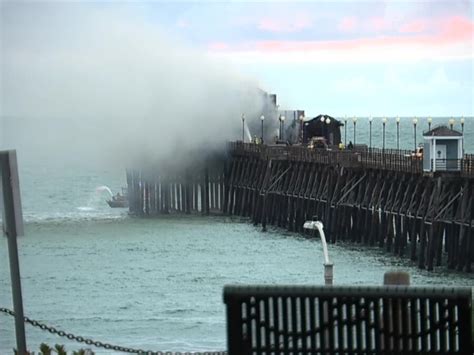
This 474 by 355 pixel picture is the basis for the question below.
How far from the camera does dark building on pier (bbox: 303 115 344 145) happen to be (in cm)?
8975

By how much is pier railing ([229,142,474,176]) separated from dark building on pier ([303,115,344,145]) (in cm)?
681

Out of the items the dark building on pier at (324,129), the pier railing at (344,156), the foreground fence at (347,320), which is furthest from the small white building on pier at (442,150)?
the foreground fence at (347,320)

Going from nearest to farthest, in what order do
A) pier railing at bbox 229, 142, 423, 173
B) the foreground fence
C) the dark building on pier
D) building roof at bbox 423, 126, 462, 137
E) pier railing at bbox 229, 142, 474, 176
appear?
the foreground fence
pier railing at bbox 229, 142, 474, 176
building roof at bbox 423, 126, 462, 137
pier railing at bbox 229, 142, 423, 173
the dark building on pier

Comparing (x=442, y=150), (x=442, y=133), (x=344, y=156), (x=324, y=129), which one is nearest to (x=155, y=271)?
(x=442, y=150)

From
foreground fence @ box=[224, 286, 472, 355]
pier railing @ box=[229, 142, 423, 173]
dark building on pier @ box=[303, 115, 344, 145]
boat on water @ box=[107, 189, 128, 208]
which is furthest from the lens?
boat on water @ box=[107, 189, 128, 208]

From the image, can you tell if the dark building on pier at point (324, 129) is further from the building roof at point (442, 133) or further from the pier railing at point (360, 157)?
the building roof at point (442, 133)

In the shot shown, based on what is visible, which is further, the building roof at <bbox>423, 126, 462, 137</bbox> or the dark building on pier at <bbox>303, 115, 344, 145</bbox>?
the dark building on pier at <bbox>303, 115, 344, 145</bbox>

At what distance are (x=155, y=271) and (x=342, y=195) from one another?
11601 mm

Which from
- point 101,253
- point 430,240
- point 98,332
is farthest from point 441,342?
point 101,253

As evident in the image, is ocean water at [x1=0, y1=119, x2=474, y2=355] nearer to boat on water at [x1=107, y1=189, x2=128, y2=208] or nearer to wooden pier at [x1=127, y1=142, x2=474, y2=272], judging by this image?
wooden pier at [x1=127, y1=142, x2=474, y2=272]

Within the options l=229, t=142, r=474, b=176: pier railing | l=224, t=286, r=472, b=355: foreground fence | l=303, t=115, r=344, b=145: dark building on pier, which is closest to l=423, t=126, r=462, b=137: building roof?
l=229, t=142, r=474, b=176: pier railing

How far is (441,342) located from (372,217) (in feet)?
163

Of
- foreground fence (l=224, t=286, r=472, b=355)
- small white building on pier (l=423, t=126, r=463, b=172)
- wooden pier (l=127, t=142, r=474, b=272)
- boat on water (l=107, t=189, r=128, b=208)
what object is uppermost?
foreground fence (l=224, t=286, r=472, b=355)

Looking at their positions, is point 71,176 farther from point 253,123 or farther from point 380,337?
point 380,337
